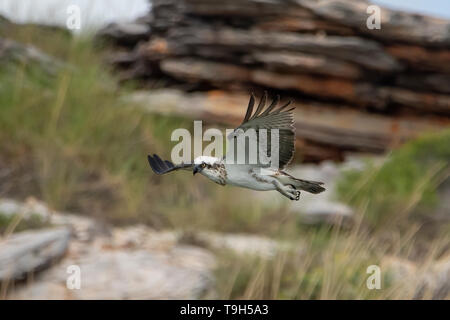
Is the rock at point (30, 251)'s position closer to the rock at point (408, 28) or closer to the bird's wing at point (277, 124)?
the bird's wing at point (277, 124)

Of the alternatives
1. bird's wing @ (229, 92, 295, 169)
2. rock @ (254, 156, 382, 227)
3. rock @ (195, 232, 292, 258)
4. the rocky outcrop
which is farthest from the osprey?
the rocky outcrop

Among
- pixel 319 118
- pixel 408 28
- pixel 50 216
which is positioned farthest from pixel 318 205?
pixel 408 28

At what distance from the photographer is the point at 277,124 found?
53 cm

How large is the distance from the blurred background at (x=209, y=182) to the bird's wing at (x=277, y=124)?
216 centimetres

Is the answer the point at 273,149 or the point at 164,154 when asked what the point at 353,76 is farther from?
the point at 273,149

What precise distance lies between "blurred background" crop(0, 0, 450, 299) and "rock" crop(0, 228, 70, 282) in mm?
12

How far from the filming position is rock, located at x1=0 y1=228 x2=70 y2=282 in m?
2.82

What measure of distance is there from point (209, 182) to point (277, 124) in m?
4.64

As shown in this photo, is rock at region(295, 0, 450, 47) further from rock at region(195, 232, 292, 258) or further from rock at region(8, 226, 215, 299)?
rock at region(8, 226, 215, 299)

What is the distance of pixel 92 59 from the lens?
20.5 ft

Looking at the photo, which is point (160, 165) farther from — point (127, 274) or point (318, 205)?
point (318, 205)

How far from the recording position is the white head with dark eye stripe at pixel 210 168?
51cm

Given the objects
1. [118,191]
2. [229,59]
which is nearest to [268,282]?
[118,191]

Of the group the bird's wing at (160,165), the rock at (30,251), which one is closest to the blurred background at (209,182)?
the rock at (30,251)
